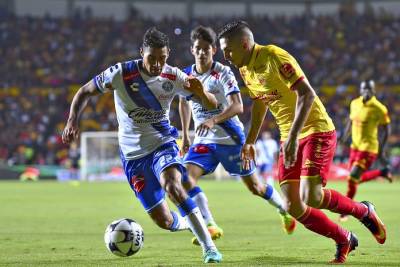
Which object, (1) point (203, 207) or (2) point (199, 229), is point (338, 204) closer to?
(2) point (199, 229)

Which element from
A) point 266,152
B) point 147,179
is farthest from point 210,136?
point 266,152

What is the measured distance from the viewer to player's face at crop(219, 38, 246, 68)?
7273 millimetres

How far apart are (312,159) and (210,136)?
9.89ft

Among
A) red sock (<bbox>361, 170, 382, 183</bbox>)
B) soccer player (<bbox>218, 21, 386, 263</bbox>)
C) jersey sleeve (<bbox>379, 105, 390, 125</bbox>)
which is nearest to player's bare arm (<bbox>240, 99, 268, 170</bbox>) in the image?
soccer player (<bbox>218, 21, 386, 263</bbox>)

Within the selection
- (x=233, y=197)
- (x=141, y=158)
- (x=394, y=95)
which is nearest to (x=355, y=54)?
(x=394, y=95)

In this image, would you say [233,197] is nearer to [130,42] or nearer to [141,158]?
[141,158]

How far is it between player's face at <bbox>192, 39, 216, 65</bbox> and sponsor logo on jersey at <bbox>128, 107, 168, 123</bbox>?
1747 mm

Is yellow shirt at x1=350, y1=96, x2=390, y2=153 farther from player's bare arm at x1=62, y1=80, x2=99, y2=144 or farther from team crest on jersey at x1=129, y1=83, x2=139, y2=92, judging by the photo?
player's bare arm at x1=62, y1=80, x2=99, y2=144

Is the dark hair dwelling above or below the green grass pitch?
above

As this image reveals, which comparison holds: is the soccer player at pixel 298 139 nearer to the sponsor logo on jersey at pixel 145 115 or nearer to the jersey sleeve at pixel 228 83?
the sponsor logo on jersey at pixel 145 115

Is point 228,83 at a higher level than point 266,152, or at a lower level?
higher

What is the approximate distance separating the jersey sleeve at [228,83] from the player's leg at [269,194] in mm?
1424

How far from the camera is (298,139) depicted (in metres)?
7.57

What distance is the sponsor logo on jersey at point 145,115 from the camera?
8008mm
